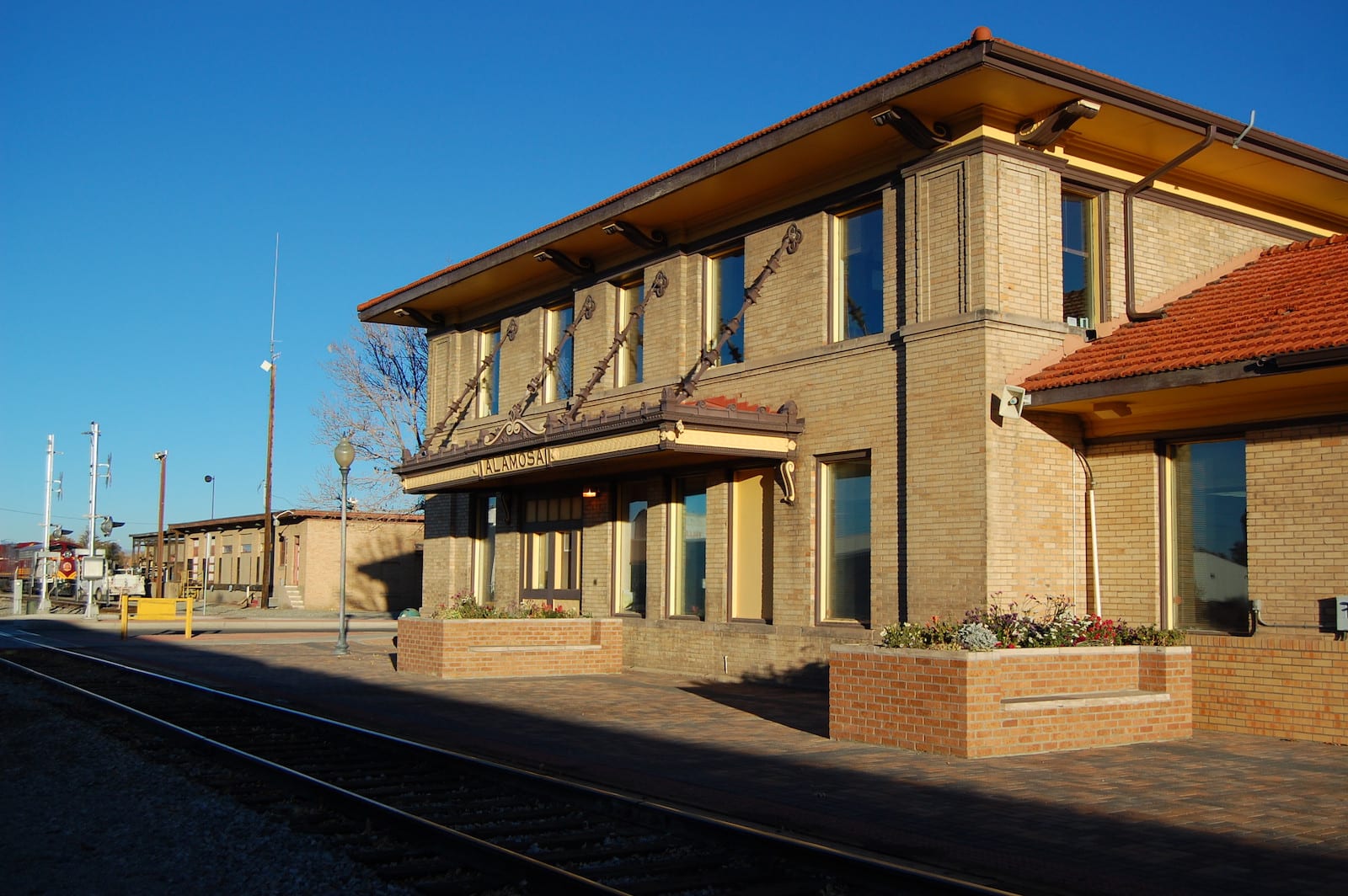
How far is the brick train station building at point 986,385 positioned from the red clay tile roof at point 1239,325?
0.06 m

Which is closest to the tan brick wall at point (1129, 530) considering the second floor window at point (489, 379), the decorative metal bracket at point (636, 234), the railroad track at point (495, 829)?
the railroad track at point (495, 829)

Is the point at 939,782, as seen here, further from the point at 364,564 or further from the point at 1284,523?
the point at 364,564

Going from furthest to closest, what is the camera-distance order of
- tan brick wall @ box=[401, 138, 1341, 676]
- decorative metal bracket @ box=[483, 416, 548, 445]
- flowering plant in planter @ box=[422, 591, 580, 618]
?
decorative metal bracket @ box=[483, 416, 548, 445] < flowering plant in planter @ box=[422, 591, 580, 618] < tan brick wall @ box=[401, 138, 1341, 676]

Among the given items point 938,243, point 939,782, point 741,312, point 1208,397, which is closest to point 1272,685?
point 1208,397

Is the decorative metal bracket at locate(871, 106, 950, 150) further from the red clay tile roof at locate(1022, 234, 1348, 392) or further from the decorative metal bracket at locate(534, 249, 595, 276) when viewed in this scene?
the decorative metal bracket at locate(534, 249, 595, 276)

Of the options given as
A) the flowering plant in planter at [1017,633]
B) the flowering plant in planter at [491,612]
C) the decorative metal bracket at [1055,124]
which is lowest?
the flowering plant in planter at [491,612]

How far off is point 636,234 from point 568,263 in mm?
2259

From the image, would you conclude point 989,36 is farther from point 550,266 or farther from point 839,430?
point 550,266

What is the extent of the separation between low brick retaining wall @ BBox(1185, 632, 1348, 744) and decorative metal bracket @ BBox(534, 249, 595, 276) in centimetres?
1191

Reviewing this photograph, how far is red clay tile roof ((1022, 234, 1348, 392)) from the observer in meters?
11.9

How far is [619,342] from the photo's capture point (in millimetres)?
19828

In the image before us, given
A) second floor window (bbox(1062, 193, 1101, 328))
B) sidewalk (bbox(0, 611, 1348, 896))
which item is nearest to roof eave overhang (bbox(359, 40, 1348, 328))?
second floor window (bbox(1062, 193, 1101, 328))

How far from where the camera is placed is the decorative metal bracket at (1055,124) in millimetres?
13469

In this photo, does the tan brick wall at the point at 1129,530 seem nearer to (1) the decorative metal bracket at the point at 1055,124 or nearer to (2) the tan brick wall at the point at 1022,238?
(2) the tan brick wall at the point at 1022,238
